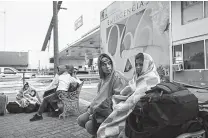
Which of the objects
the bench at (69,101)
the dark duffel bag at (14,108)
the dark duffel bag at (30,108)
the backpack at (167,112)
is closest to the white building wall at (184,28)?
the backpack at (167,112)

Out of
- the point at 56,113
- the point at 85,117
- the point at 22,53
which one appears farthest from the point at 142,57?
the point at 22,53

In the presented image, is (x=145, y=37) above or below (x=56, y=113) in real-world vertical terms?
above

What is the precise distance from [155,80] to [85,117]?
1.18 m

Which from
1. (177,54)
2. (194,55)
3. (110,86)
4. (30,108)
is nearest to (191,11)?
(194,55)

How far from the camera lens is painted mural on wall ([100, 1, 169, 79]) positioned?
9.34ft

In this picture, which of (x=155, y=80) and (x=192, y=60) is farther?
(x=192, y=60)

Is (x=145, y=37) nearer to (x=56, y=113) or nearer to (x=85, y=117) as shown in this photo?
(x=85, y=117)

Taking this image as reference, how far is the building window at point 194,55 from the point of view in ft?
10.4

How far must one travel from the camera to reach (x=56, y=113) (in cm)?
448

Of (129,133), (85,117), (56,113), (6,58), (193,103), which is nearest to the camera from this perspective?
(193,103)

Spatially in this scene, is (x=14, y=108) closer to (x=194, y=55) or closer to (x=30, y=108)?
(x=30, y=108)

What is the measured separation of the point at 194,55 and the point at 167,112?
92.1 inches

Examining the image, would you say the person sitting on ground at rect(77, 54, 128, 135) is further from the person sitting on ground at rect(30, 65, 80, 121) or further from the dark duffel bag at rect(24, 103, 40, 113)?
the dark duffel bag at rect(24, 103, 40, 113)

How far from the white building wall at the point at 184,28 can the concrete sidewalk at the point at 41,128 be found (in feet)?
7.59
